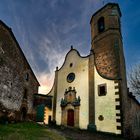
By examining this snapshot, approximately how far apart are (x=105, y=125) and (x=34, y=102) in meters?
11.6

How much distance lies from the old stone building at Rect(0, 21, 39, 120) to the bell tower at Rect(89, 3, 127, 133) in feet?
26.8

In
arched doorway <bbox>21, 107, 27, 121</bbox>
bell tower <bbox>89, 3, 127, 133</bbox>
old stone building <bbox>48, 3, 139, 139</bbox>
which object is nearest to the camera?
old stone building <bbox>48, 3, 139, 139</bbox>

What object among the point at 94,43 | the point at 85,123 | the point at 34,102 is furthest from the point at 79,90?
the point at 34,102

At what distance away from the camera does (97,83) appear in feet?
55.0

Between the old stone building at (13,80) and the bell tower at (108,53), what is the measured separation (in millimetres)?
8173

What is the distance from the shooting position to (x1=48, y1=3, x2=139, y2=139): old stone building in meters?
14.7

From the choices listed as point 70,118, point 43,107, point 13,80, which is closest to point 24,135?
point 13,80

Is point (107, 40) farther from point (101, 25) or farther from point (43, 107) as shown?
point (43, 107)

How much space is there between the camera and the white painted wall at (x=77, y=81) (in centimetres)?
1720

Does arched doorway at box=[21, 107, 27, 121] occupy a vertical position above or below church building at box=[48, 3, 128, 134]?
below

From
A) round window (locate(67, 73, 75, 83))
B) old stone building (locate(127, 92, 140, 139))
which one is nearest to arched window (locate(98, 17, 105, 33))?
round window (locate(67, 73, 75, 83))

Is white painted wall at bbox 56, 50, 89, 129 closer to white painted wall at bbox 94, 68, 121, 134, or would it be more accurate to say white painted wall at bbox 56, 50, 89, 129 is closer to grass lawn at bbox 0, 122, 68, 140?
white painted wall at bbox 94, 68, 121, 134

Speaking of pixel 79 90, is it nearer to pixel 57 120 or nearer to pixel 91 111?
pixel 91 111

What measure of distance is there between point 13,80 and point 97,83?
8.93 metres
